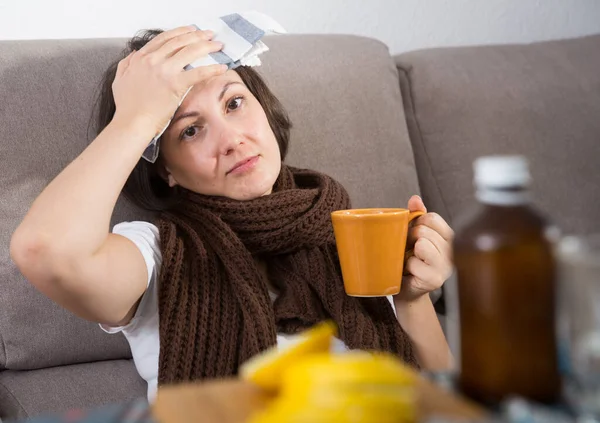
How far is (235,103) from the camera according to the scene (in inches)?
54.7

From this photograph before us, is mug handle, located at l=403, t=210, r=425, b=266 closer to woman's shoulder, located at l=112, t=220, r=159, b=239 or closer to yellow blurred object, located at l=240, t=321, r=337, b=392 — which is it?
woman's shoulder, located at l=112, t=220, r=159, b=239

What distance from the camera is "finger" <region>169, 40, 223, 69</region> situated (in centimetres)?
122

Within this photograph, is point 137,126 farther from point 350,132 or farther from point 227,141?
point 350,132

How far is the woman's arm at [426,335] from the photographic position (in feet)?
4.58

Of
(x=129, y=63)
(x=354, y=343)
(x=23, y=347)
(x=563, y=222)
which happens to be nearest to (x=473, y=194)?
(x=563, y=222)

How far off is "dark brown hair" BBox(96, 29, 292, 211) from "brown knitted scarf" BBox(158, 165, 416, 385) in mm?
60

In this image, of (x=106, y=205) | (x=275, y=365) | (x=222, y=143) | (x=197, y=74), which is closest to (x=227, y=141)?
(x=222, y=143)

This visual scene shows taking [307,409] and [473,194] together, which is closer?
[307,409]

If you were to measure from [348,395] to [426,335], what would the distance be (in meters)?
0.91

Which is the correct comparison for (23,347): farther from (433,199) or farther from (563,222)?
(563,222)

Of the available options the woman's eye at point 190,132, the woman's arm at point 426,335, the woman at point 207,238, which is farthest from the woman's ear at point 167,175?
the woman's arm at point 426,335

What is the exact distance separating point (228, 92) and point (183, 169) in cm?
15

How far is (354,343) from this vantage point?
1.31 m

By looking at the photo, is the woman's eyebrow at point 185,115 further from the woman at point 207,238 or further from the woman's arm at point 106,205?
the woman's arm at point 106,205
